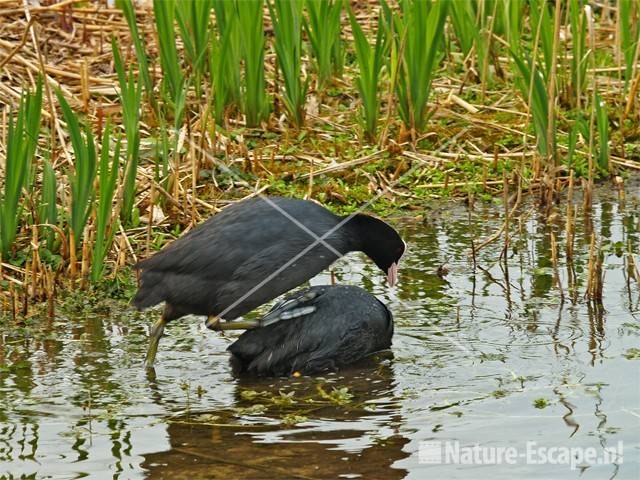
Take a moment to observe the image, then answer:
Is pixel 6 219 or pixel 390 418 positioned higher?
pixel 6 219

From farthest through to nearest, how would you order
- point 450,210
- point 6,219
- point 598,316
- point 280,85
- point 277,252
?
point 280,85, point 450,210, point 6,219, point 598,316, point 277,252

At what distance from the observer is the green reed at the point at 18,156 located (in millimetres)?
5656

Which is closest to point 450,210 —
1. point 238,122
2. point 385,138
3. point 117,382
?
point 385,138

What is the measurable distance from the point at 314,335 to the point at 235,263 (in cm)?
47

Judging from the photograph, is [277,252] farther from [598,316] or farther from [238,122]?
[238,122]

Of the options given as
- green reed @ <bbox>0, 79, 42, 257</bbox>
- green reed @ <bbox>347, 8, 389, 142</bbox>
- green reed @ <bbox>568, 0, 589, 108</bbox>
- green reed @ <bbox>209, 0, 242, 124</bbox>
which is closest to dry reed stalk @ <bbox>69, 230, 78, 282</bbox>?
green reed @ <bbox>0, 79, 42, 257</bbox>

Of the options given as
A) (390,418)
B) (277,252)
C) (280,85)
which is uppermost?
(280,85)

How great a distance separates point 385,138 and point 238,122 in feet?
3.49

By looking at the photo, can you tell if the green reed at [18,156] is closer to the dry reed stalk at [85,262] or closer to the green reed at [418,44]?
the dry reed stalk at [85,262]

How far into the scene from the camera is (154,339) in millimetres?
5191

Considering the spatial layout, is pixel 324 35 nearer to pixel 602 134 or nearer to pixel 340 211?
pixel 340 211

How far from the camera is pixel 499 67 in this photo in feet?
29.0

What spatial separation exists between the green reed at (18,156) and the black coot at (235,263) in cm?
93

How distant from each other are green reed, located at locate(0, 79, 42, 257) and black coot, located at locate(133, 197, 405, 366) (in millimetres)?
926
